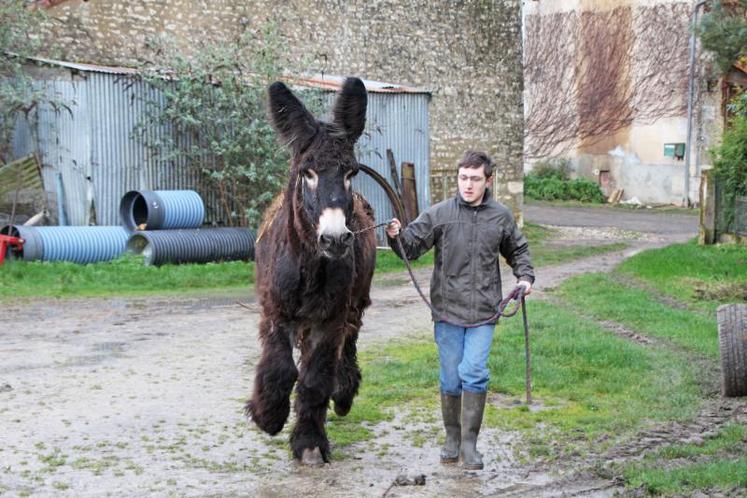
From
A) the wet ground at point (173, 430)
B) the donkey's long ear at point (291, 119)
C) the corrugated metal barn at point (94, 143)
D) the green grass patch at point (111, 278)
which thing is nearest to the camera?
the wet ground at point (173, 430)

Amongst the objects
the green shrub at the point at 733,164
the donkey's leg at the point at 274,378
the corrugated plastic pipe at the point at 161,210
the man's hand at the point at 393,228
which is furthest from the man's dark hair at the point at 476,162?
the green shrub at the point at 733,164

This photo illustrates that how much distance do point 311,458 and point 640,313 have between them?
765 centimetres

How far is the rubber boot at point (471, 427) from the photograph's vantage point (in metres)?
6.80

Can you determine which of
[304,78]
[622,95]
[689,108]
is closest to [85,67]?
[304,78]

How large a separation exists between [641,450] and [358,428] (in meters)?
2.04

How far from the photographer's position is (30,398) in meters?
8.78

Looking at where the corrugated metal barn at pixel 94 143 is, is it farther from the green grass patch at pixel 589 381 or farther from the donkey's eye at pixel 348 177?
the donkey's eye at pixel 348 177

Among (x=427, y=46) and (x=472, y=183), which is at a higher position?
(x=427, y=46)

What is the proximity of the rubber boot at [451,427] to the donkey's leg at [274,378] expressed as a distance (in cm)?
100

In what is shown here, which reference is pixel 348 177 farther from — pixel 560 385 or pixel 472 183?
pixel 560 385

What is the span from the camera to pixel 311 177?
6504 mm

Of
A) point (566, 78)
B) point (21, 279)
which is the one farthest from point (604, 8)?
point (21, 279)

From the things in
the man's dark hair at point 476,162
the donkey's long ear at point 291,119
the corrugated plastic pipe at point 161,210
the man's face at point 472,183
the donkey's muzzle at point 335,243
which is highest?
the donkey's long ear at point 291,119

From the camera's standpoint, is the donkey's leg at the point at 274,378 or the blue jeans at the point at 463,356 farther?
the donkey's leg at the point at 274,378
